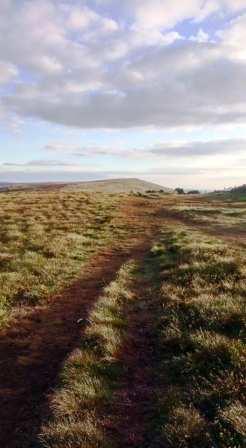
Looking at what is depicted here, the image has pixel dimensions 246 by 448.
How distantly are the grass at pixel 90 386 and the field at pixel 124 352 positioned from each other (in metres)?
0.02

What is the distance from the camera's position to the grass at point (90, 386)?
240 inches

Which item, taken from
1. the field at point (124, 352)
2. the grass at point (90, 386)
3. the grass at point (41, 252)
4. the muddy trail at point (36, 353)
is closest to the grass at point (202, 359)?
the field at point (124, 352)

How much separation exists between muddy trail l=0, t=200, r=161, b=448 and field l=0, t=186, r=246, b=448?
0.03m

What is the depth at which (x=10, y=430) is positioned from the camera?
21.9 feet

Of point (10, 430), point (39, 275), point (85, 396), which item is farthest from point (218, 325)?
point (39, 275)

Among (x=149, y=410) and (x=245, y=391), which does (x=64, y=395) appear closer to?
(x=149, y=410)

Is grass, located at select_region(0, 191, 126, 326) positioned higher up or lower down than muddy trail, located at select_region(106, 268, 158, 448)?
higher up

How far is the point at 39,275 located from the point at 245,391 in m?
11.0

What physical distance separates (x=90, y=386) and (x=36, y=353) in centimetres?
262

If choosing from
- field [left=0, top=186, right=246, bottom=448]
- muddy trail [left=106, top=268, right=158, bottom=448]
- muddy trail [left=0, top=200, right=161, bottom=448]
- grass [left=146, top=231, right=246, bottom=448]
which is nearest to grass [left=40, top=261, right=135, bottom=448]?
field [left=0, top=186, right=246, bottom=448]

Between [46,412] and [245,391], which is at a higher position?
[245,391]

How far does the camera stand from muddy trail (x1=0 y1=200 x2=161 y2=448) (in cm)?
686

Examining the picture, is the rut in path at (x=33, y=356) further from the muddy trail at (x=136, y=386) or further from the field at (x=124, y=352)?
the muddy trail at (x=136, y=386)

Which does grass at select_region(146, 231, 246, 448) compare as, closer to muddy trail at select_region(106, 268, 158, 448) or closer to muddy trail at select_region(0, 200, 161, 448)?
muddy trail at select_region(106, 268, 158, 448)
